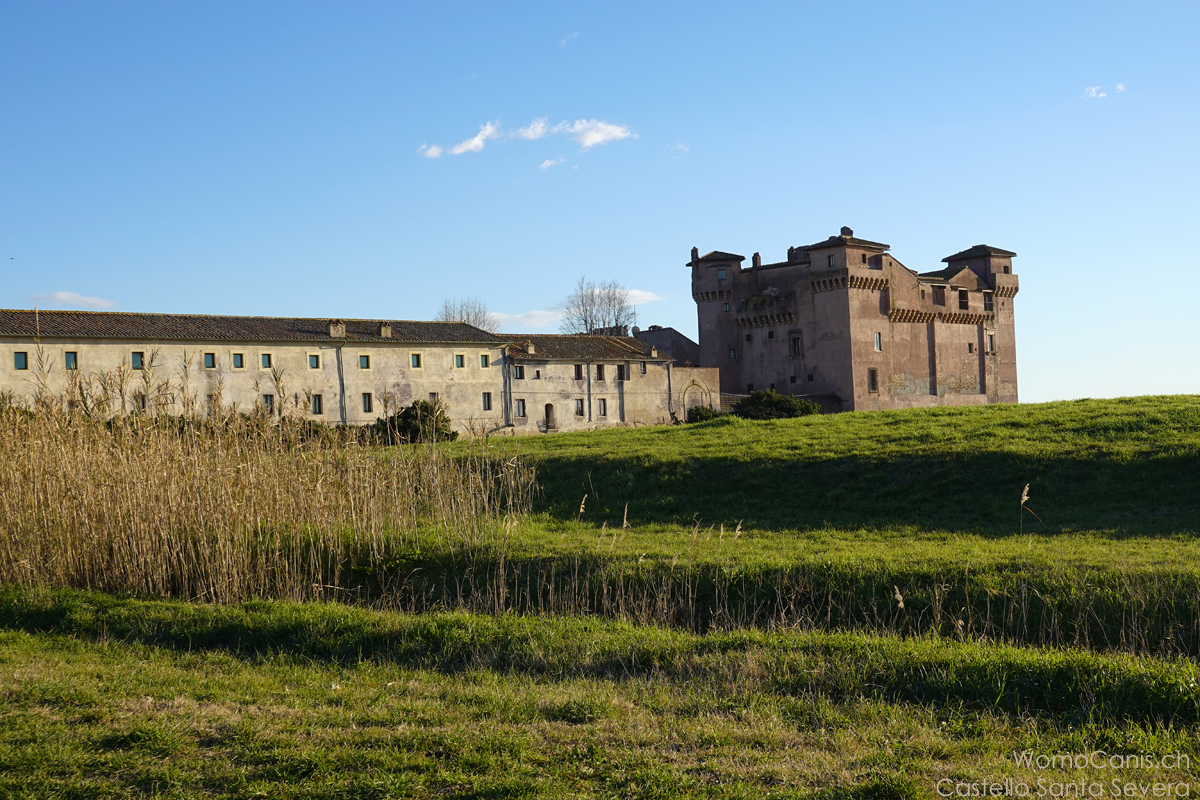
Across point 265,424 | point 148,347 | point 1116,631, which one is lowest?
point 1116,631

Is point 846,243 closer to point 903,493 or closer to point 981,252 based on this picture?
point 981,252

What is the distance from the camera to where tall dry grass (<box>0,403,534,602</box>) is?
9438mm

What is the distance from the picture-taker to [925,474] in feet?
48.5

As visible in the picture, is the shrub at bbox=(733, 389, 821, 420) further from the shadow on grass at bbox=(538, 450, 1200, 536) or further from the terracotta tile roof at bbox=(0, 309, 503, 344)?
the shadow on grass at bbox=(538, 450, 1200, 536)

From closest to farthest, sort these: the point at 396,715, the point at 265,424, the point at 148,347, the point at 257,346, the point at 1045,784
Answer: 1. the point at 1045,784
2. the point at 396,715
3. the point at 265,424
4. the point at 148,347
5. the point at 257,346

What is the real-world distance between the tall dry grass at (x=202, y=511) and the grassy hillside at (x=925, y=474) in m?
4.50

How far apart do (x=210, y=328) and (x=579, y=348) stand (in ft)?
61.5

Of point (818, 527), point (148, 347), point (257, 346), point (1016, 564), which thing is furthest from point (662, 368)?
point (1016, 564)

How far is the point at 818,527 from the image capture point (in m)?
12.7

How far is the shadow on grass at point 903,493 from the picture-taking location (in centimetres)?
1219

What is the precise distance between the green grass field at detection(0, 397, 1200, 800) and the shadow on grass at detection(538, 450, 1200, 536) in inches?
3.4

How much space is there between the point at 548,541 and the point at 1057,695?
7.19 meters

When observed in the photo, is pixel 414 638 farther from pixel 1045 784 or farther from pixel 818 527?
pixel 818 527

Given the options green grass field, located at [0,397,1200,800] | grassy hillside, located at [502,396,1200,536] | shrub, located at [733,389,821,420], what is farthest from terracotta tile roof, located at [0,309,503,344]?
green grass field, located at [0,397,1200,800]
